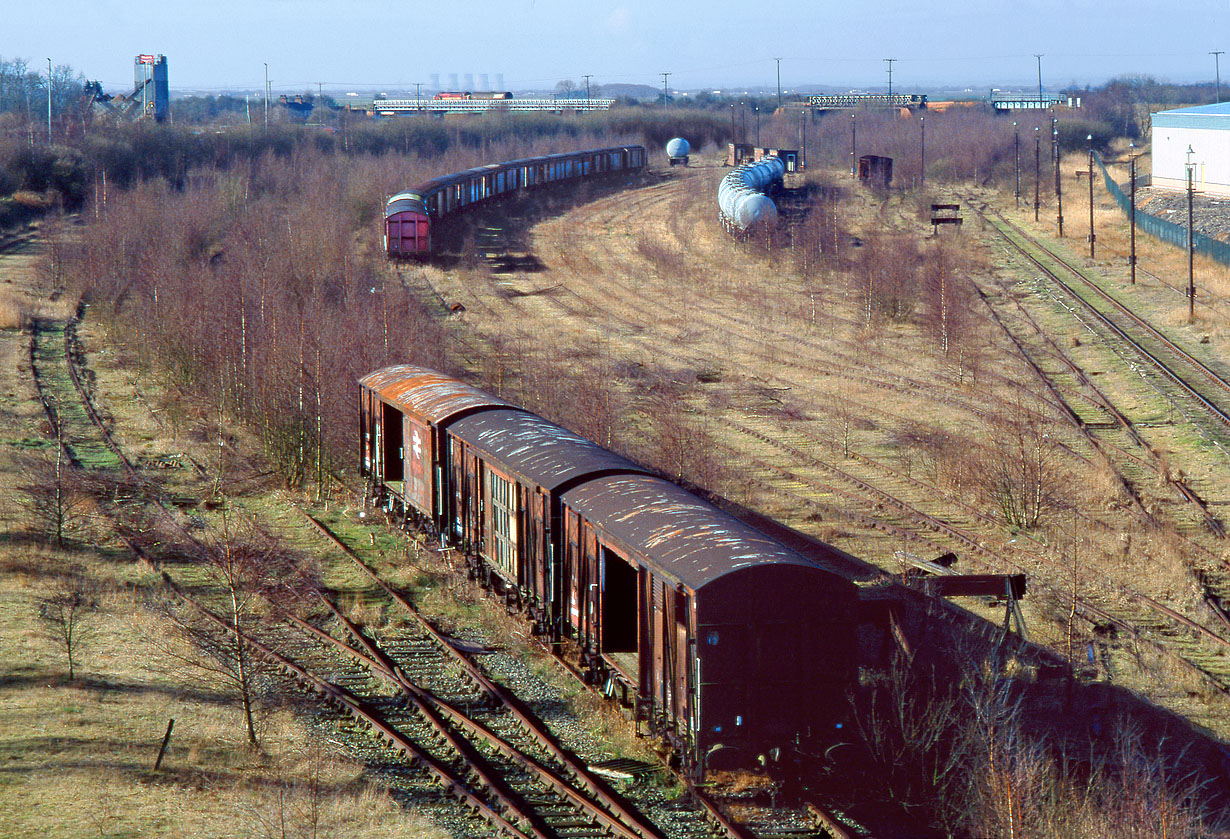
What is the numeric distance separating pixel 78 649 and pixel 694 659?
9721mm

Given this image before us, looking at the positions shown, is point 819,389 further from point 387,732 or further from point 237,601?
point 387,732

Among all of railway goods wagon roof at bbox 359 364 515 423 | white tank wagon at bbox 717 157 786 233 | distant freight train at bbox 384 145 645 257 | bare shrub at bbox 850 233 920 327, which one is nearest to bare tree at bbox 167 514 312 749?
railway goods wagon roof at bbox 359 364 515 423

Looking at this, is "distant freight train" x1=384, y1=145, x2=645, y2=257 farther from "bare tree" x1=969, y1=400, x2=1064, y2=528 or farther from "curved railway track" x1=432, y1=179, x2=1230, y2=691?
"bare tree" x1=969, y1=400, x2=1064, y2=528

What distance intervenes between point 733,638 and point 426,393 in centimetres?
1065

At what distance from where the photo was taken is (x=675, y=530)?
13094 millimetres

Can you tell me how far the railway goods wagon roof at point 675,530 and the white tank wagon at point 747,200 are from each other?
4588 cm

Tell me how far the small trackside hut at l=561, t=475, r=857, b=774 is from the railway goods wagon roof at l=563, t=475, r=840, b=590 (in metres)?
0.02

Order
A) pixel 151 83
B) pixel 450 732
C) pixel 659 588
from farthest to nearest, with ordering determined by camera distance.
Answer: pixel 151 83 < pixel 450 732 < pixel 659 588

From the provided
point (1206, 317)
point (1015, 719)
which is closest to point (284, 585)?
point (1015, 719)

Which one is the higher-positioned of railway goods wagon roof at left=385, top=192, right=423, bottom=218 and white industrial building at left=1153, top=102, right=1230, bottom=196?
white industrial building at left=1153, top=102, right=1230, bottom=196

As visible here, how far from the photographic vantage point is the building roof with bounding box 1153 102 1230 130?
71.4 metres

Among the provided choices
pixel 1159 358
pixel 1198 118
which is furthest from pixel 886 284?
pixel 1198 118

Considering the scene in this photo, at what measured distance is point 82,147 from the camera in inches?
3088

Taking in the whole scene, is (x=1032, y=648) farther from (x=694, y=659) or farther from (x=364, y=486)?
(x=364, y=486)
